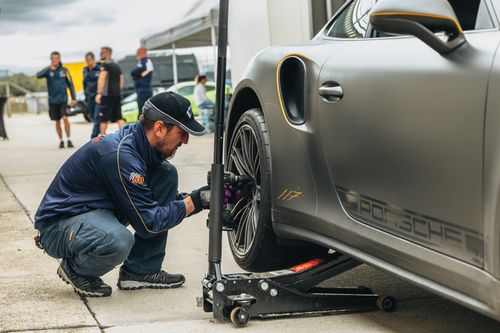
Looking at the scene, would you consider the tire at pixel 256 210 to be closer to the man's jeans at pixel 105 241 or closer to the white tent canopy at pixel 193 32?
the man's jeans at pixel 105 241

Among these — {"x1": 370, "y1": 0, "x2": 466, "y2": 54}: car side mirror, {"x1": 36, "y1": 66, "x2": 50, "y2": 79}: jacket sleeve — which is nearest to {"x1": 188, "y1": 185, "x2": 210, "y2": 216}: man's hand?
{"x1": 370, "y1": 0, "x2": 466, "y2": 54}: car side mirror

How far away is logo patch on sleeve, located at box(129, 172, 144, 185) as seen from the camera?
160 inches

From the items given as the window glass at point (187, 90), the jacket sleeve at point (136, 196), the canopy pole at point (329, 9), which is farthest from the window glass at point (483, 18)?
the window glass at point (187, 90)

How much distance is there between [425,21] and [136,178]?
1.71 meters

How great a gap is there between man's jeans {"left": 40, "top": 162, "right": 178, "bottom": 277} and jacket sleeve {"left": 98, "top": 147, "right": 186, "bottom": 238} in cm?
12

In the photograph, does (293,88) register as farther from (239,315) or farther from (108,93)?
(108,93)

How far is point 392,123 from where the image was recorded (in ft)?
10.1

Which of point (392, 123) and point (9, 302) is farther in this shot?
point (9, 302)

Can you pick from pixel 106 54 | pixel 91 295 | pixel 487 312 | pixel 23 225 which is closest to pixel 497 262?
pixel 487 312

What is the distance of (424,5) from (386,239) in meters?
0.84

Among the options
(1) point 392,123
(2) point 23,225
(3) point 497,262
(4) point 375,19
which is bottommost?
(2) point 23,225

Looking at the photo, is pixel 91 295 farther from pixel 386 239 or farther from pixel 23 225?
pixel 23 225

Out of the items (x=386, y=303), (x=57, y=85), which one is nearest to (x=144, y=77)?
(x=57, y=85)

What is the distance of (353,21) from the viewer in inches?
157
